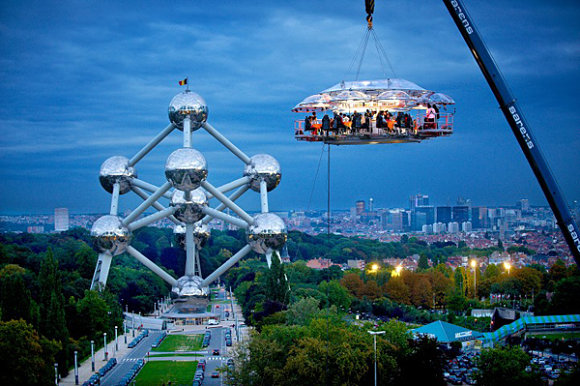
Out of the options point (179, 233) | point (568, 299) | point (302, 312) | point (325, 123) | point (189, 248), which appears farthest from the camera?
point (179, 233)

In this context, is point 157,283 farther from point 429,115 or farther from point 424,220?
point 424,220

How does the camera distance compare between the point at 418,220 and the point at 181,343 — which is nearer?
the point at 181,343

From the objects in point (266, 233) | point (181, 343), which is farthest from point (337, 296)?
point (181, 343)

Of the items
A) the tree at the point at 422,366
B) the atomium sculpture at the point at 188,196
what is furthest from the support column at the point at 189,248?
the tree at the point at 422,366

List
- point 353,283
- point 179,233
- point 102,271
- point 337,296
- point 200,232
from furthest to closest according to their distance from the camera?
point 353,283, point 337,296, point 200,232, point 179,233, point 102,271

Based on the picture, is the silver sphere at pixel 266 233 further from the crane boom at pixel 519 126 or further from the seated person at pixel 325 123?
the crane boom at pixel 519 126

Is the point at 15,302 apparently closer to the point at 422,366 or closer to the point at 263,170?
the point at 422,366
